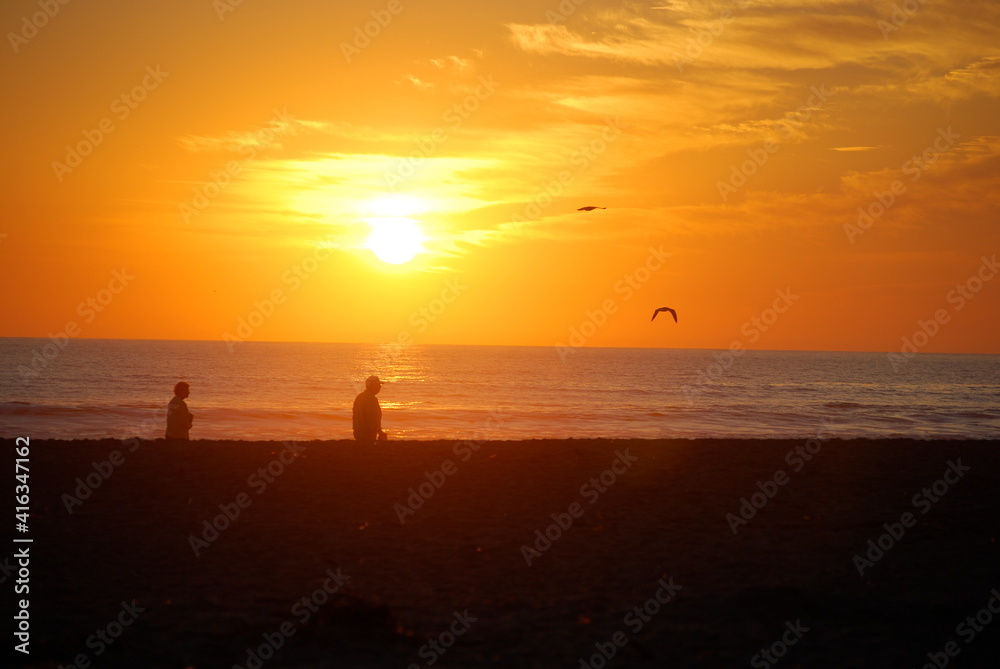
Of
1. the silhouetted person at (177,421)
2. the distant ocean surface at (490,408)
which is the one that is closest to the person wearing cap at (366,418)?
the silhouetted person at (177,421)

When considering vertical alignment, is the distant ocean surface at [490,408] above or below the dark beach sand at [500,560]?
below

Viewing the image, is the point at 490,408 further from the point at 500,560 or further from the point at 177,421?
the point at 500,560

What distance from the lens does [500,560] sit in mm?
9773

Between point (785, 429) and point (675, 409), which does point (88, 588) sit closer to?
point (785, 429)

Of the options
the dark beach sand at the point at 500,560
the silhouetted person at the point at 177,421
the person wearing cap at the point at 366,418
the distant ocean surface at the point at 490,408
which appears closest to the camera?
the dark beach sand at the point at 500,560

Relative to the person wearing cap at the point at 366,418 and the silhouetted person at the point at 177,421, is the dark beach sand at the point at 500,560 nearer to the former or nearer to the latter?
the silhouetted person at the point at 177,421

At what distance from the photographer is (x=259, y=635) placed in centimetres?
729

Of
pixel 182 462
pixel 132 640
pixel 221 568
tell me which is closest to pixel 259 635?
pixel 132 640

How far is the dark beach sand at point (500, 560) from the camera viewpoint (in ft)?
23.5

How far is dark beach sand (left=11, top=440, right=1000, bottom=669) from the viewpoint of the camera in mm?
7172

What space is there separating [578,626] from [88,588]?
4.88 meters

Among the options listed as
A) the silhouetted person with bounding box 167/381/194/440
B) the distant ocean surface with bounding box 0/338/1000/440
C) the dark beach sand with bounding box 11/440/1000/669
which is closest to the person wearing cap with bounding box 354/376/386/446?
the dark beach sand with bounding box 11/440/1000/669

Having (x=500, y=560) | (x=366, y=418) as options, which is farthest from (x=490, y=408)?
(x=500, y=560)

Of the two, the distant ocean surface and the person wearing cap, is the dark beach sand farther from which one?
the distant ocean surface
